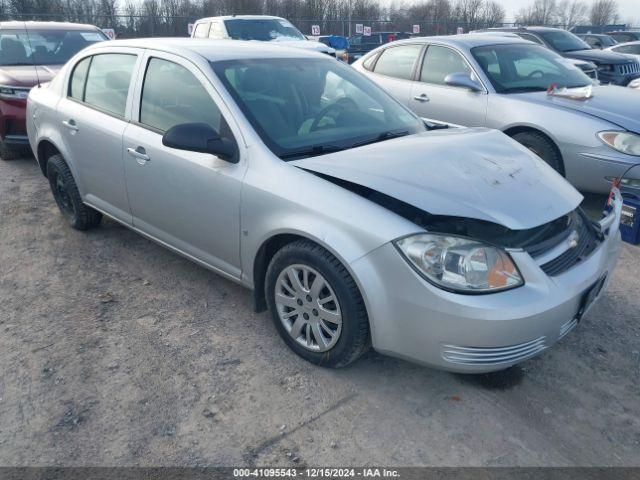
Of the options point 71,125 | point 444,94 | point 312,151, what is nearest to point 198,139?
point 312,151

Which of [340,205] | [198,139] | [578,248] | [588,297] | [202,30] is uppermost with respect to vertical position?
[202,30]

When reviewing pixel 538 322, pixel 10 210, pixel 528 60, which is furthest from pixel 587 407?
pixel 10 210

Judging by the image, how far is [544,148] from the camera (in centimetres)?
543

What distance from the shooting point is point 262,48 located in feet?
12.8

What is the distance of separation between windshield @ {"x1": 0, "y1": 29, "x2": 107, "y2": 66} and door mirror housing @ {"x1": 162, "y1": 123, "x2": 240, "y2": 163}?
564 cm

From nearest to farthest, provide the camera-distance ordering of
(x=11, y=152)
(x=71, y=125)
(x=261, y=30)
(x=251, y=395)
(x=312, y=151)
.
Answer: (x=251, y=395), (x=312, y=151), (x=71, y=125), (x=11, y=152), (x=261, y=30)

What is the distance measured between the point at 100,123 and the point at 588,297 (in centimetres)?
345

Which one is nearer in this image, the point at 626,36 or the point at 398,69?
the point at 398,69

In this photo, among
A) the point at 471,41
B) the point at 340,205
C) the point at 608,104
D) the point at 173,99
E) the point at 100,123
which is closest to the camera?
the point at 340,205

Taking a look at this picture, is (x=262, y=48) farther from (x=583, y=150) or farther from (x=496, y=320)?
(x=583, y=150)

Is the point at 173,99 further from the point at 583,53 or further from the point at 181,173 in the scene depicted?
the point at 583,53

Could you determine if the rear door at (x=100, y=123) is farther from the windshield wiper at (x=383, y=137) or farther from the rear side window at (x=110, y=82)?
the windshield wiper at (x=383, y=137)

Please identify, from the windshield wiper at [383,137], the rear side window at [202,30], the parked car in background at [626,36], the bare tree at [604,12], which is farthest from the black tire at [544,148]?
the bare tree at [604,12]

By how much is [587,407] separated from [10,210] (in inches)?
212
